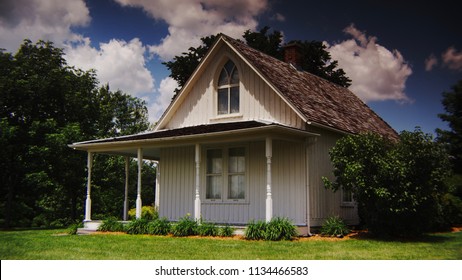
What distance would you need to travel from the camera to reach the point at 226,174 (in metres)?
15.4

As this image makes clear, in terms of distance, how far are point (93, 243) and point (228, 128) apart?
4.46 meters

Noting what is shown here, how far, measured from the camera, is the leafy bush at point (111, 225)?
1508 cm

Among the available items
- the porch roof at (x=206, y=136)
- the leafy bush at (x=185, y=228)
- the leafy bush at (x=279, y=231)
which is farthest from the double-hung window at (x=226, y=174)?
the leafy bush at (x=279, y=231)

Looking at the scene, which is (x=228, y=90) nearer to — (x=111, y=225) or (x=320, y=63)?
(x=111, y=225)

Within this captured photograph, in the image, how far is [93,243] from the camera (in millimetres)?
11953

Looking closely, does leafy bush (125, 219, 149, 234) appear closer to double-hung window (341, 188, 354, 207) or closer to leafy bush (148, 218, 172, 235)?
leafy bush (148, 218, 172, 235)

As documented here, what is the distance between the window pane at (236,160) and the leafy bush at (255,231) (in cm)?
299

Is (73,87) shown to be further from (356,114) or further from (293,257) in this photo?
(293,257)

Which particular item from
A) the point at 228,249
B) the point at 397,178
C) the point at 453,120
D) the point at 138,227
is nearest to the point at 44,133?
the point at 138,227

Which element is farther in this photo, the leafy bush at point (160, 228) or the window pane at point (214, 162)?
the window pane at point (214, 162)

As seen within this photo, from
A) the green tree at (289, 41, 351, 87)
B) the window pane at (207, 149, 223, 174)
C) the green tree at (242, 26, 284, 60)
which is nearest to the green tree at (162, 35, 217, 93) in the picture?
the green tree at (242, 26, 284, 60)

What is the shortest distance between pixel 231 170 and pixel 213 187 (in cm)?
86

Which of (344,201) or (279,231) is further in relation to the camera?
(344,201)

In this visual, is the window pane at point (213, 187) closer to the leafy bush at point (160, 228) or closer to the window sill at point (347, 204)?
the leafy bush at point (160, 228)
